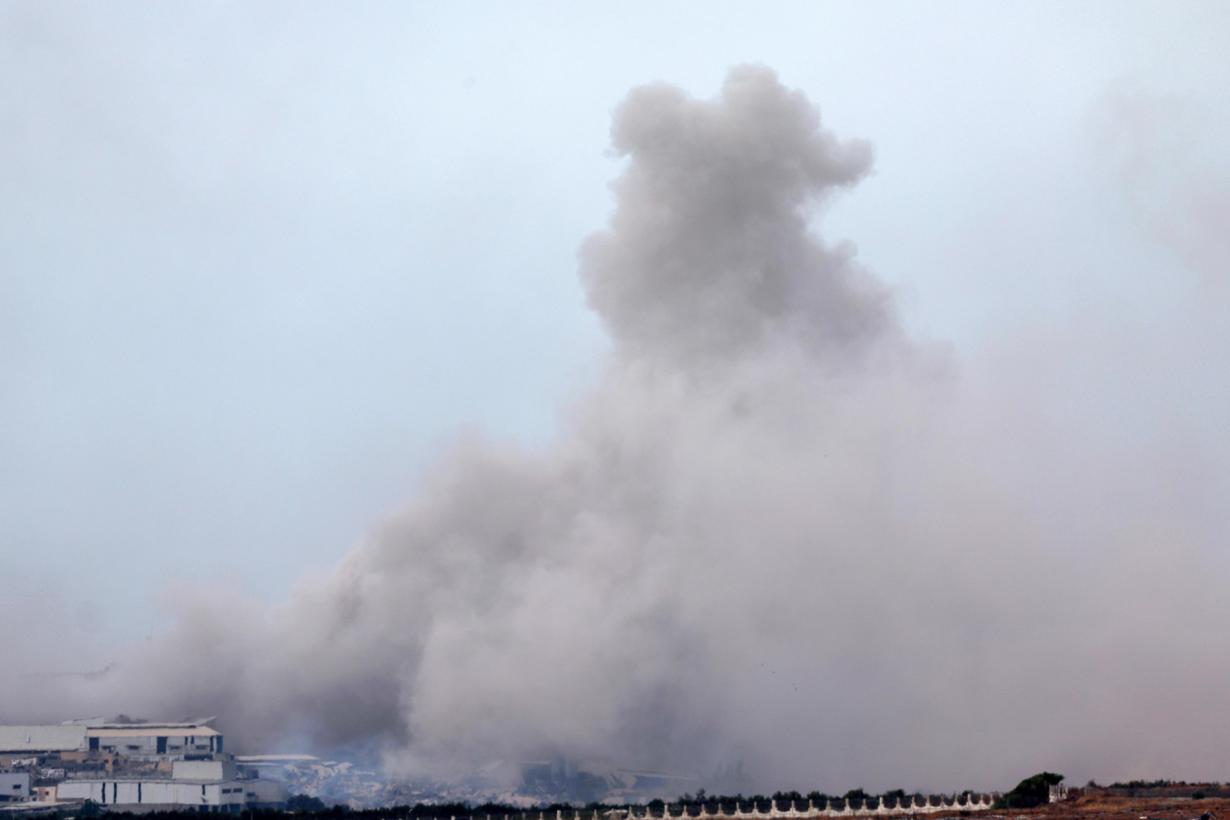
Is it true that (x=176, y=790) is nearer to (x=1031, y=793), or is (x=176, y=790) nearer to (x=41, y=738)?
(x=41, y=738)

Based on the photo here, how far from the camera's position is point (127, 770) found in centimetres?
10506

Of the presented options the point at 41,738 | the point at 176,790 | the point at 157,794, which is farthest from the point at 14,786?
the point at 176,790

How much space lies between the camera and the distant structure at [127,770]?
323 feet

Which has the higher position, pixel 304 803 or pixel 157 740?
pixel 157 740

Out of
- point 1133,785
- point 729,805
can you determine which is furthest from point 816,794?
point 1133,785

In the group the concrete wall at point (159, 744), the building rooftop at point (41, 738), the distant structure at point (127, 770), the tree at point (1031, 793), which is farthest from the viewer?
the building rooftop at point (41, 738)

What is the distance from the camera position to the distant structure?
98562 mm

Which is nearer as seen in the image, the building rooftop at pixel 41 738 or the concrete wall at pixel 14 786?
the concrete wall at pixel 14 786

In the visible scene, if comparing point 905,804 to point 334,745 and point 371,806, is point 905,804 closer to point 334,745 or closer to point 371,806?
point 371,806

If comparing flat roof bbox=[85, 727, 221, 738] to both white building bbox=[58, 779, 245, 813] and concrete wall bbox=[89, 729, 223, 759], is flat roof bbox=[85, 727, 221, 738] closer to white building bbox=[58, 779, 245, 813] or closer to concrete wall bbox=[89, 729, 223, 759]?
concrete wall bbox=[89, 729, 223, 759]

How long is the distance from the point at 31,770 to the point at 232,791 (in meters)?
15.4

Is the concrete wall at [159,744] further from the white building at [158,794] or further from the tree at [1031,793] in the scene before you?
the tree at [1031,793]

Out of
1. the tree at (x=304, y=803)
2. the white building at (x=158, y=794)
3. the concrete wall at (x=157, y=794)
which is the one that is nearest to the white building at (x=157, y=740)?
the white building at (x=158, y=794)

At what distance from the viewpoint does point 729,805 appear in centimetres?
7975
